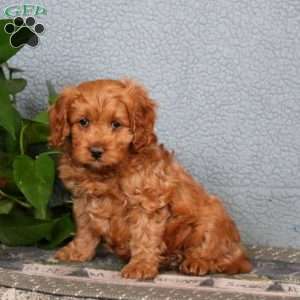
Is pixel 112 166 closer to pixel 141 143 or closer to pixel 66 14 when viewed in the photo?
pixel 141 143

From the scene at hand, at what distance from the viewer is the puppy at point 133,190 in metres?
3.40

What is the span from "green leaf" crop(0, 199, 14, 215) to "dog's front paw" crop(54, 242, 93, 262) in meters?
0.38

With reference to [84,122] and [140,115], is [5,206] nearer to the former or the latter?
[84,122]

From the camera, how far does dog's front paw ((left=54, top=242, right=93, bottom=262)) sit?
3.76m

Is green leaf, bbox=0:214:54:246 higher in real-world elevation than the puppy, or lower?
lower

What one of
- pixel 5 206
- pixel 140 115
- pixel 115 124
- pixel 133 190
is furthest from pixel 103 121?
pixel 5 206

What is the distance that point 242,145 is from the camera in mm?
4391

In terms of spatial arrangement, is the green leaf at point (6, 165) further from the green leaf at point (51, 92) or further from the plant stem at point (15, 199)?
the green leaf at point (51, 92)

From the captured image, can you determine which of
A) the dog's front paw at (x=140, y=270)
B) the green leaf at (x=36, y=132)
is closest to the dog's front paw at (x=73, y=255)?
the dog's front paw at (x=140, y=270)

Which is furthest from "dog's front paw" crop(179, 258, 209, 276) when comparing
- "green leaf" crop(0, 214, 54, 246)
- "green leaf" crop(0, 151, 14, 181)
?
"green leaf" crop(0, 151, 14, 181)

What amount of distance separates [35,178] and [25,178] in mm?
50

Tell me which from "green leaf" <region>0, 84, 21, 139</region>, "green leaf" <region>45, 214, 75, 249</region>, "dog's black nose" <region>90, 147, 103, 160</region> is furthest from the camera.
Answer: "green leaf" <region>45, 214, 75, 249</region>

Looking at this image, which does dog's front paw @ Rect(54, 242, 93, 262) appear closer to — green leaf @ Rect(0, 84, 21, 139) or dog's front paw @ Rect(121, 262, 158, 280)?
dog's front paw @ Rect(121, 262, 158, 280)

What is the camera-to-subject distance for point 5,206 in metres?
3.97
